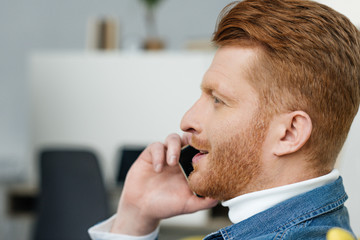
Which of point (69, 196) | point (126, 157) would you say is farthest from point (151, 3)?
point (69, 196)

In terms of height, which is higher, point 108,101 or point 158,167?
point 158,167

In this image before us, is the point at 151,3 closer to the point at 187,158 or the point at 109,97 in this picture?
the point at 109,97

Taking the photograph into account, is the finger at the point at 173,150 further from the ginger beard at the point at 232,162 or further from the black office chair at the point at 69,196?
the black office chair at the point at 69,196

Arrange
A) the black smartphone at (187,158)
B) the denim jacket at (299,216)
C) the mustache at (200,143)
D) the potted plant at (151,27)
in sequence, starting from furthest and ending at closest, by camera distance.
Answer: the potted plant at (151,27) → the black smartphone at (187,158) → the mustache at (200,143) → the denim jacket at (299,216)

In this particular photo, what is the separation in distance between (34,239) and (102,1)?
304 centimetres

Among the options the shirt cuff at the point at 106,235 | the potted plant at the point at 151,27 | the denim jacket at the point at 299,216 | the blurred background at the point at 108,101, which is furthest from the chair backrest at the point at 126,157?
the denim jacket at the point at 299,216

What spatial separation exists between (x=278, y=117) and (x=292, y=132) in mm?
38

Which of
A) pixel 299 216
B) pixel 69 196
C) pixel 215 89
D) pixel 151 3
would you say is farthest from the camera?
pixel 151 3

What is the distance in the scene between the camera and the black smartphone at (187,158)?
1169 mm

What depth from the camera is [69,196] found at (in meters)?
2.53

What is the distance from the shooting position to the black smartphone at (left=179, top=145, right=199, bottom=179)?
1169 millimetres

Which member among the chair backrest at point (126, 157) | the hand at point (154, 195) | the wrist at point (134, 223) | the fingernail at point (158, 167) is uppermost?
the fingernail at point (158, 167)

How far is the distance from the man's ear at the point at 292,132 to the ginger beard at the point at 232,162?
3cm

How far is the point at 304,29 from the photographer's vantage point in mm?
933
